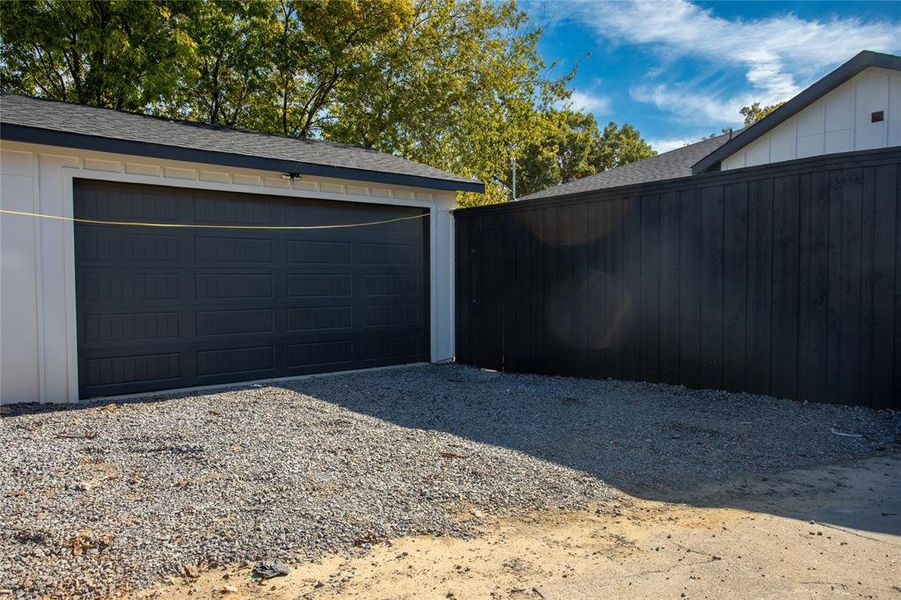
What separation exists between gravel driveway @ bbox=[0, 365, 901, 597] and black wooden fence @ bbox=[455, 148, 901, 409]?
0.38 metres

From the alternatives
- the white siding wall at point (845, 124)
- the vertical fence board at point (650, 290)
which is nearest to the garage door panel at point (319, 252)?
the vertical fence board at point (650, 290)

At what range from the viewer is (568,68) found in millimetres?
16812

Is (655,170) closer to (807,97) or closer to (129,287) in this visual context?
(807,97)

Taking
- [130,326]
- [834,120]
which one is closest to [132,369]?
[130,326]

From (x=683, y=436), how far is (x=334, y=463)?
2.59 meters

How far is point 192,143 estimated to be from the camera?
663cm

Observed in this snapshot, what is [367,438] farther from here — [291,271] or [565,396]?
[291,271]

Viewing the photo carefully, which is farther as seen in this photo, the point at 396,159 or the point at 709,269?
the point at 396,159

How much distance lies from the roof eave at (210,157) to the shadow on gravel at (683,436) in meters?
2.55

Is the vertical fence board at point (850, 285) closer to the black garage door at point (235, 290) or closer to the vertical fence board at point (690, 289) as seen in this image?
the vertical fence board at point (690, 289)

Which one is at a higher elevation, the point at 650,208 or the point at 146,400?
the point at 650,208

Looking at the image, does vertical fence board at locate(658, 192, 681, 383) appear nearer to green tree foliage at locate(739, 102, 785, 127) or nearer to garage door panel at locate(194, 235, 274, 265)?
garage door panel at locate(194, 235, 274, 265)

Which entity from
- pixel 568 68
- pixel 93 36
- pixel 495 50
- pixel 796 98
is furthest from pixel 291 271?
pixel 568 68

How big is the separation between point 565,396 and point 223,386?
3.78 m
